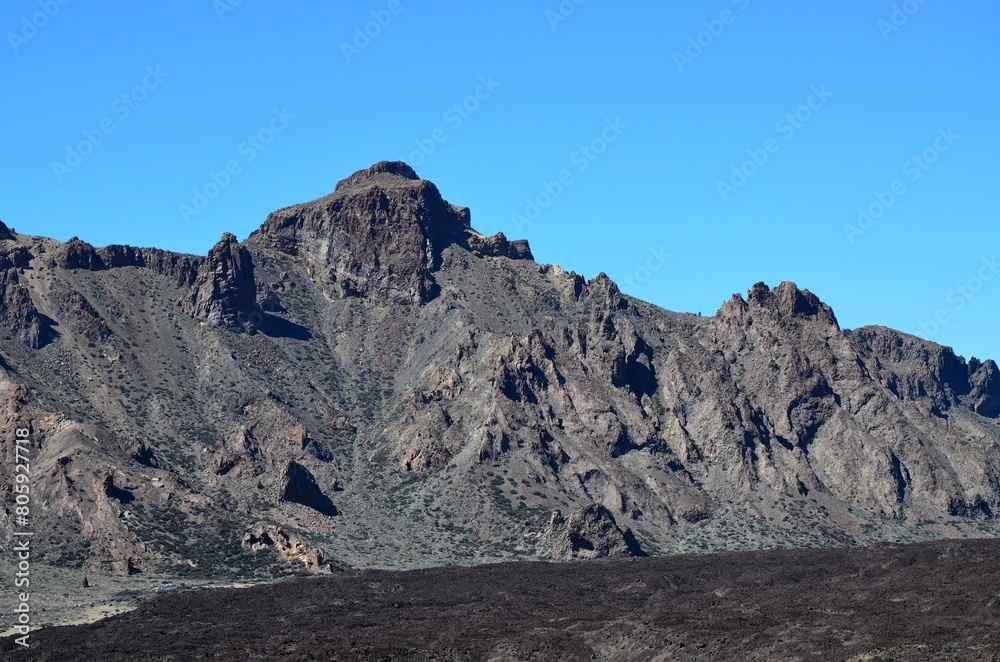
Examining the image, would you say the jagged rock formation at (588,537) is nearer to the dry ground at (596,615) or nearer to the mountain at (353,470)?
the mountain at (353,470)

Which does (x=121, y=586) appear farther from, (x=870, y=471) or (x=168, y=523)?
(x=870, y=471)

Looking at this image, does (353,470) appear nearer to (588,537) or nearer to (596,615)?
(588,537)

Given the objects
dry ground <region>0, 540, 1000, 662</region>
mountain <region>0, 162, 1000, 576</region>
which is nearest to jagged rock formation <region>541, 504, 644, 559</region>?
mountain <region>0, 162, 1000, 576</region>

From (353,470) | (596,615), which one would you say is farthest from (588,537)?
(596,615)

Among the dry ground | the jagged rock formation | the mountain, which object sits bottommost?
the dry ground

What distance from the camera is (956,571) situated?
124938 mm

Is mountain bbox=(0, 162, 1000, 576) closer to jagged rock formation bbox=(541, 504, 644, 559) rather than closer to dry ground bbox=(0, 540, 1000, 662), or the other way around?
jagged rock formation bbox=(541, 504, 644, 559)

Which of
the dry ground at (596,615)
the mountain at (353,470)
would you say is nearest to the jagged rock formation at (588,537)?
the mountain at (353,470)

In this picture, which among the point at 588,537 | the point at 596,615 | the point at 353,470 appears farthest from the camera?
the point at 353,470

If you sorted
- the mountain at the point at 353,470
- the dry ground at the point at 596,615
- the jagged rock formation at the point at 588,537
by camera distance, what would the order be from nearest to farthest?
the dry ground at the point at 596,615, the mountain at the point at 353,470, the jagged rock formation at the point at 588,537

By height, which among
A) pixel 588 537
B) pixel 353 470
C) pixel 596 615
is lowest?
pixel 596 615

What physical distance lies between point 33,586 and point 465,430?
221ft

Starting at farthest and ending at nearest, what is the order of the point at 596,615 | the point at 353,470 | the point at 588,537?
the point at 353,470 → the point at 588,537 → the point at 596,615

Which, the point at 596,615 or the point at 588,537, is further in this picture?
the point at 588,537
